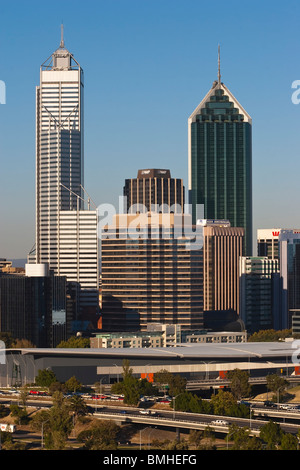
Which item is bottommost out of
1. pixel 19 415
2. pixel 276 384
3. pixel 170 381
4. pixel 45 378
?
pixel 19 415

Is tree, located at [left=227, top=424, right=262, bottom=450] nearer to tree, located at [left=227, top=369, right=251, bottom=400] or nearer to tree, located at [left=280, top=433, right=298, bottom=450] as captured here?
tree, located at [left=280, top=433, right=298, bottom=450]

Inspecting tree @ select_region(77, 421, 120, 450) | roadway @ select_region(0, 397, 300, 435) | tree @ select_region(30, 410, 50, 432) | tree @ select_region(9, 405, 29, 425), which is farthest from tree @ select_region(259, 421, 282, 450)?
tree @ select_region(9, 405, 29, 425)

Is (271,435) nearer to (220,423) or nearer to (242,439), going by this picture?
(242,439)

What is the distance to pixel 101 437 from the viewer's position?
134m

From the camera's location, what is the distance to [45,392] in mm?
178250

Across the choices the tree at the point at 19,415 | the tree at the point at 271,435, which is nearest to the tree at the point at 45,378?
the tree at the point at 19,415

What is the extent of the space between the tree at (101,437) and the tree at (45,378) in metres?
42.1

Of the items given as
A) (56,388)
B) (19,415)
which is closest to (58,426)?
(19,415)

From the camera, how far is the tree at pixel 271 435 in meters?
129

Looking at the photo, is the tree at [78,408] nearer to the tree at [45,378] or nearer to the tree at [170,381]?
the tree at [170,381]

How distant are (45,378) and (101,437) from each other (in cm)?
5274

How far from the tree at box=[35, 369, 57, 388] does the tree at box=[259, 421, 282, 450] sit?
197 feet
